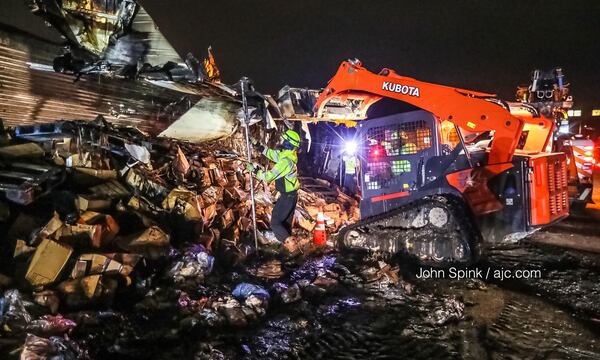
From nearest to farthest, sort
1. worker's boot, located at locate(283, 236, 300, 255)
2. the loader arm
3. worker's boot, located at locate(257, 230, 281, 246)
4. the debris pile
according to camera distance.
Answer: the debris pile < the loader arm < worker's boot, located at locate(283, 236, 300, 255) < worker's boot, located at locate(257, 230, 281, 246)

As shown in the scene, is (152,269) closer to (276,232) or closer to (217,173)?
(276,232)

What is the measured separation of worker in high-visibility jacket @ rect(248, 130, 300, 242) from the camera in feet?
20.0

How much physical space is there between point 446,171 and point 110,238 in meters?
4.70

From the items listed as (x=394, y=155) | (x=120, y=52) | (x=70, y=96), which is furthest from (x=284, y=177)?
(x=70, y=96)

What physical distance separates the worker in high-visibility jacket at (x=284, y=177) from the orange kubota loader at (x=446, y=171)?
100 centimetres

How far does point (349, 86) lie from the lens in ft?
19.9

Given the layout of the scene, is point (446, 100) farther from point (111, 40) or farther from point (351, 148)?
point (111, 40)

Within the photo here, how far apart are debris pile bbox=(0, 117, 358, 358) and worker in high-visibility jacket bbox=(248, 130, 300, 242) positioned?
50 centimetres

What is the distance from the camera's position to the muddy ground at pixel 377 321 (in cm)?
340

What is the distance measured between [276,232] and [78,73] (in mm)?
4147

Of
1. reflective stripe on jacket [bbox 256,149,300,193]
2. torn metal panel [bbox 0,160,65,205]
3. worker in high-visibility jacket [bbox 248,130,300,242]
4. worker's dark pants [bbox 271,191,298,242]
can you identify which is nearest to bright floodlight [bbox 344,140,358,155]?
worker in high-visibility jacket [bbox 248,130,300,242]

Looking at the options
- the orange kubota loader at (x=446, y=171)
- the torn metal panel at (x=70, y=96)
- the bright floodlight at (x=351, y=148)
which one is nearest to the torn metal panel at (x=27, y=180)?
the torn metal panel at (x=70, y=96)

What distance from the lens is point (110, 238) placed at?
4.65 m

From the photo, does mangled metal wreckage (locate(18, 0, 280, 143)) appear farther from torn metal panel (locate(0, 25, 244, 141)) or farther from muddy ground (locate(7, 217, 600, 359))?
muddy ground (locate(7, 217, 600, 359))
